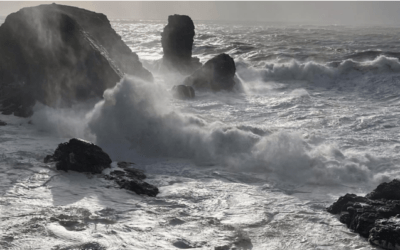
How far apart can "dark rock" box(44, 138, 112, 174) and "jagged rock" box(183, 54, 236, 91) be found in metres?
11.3

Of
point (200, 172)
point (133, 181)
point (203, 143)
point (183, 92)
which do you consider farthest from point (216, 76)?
point (133, 181)

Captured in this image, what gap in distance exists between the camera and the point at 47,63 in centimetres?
1370

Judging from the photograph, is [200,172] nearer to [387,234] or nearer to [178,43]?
[387,234]

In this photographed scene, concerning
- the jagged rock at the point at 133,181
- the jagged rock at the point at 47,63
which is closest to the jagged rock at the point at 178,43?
the jagged rock at the point at 47,63

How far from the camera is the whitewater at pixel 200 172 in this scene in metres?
6.01

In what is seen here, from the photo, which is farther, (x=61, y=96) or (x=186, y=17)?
(x=186, y=17)

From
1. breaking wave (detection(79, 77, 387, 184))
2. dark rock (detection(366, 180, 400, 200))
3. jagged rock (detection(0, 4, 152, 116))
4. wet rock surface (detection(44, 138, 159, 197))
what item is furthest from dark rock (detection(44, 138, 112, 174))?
dark rock (detection(366, 180, 400, 200))

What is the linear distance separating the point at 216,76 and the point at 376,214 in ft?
46.3

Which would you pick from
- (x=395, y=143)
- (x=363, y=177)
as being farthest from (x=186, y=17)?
(x=363, y=177)

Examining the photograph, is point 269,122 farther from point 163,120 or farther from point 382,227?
point 382,227

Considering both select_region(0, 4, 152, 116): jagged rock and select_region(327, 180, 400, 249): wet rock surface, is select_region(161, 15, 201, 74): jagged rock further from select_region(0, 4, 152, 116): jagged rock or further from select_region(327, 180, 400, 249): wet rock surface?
select_region(327, 180, 400, 249): wet rock surface

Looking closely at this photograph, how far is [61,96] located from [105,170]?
558 centimetres

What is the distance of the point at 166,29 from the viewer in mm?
26422

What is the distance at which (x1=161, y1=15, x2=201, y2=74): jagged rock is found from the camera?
26094 mm
